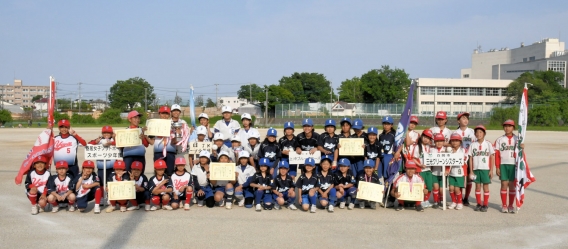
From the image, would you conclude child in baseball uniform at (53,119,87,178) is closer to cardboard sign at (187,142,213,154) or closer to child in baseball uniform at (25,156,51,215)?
child in baseball uniform at (25,156,51,215)

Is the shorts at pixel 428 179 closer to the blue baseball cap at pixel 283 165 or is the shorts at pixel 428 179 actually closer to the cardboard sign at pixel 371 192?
the cardboard sign at pixel 371 192

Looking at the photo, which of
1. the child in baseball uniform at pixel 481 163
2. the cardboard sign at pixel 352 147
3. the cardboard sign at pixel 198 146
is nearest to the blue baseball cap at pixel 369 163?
the cardboard sign at pixel 352 147

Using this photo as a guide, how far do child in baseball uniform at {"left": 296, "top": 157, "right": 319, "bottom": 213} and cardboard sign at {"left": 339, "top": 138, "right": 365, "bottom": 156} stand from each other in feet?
2.75

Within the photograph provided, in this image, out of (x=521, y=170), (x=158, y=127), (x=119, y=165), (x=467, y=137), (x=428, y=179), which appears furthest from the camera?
(x=467, y=137)

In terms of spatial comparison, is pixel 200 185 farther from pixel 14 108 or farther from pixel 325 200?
pixel 14 108

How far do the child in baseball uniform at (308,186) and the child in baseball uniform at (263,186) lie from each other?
0.65 meters

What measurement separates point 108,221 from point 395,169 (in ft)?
19.3

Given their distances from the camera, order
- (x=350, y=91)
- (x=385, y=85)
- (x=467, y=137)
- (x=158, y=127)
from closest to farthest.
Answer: (x=158, y=127)
(x=467, y=137)
(x=385, y=85)
(x=350, y=91)

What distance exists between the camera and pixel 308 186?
10047 mm

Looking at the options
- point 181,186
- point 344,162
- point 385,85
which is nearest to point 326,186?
point 344,162

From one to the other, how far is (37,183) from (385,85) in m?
88.0

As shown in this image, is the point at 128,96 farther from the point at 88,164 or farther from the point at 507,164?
the point at 507,164

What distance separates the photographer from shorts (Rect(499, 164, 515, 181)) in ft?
32.4

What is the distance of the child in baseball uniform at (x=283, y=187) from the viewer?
10.1 m
